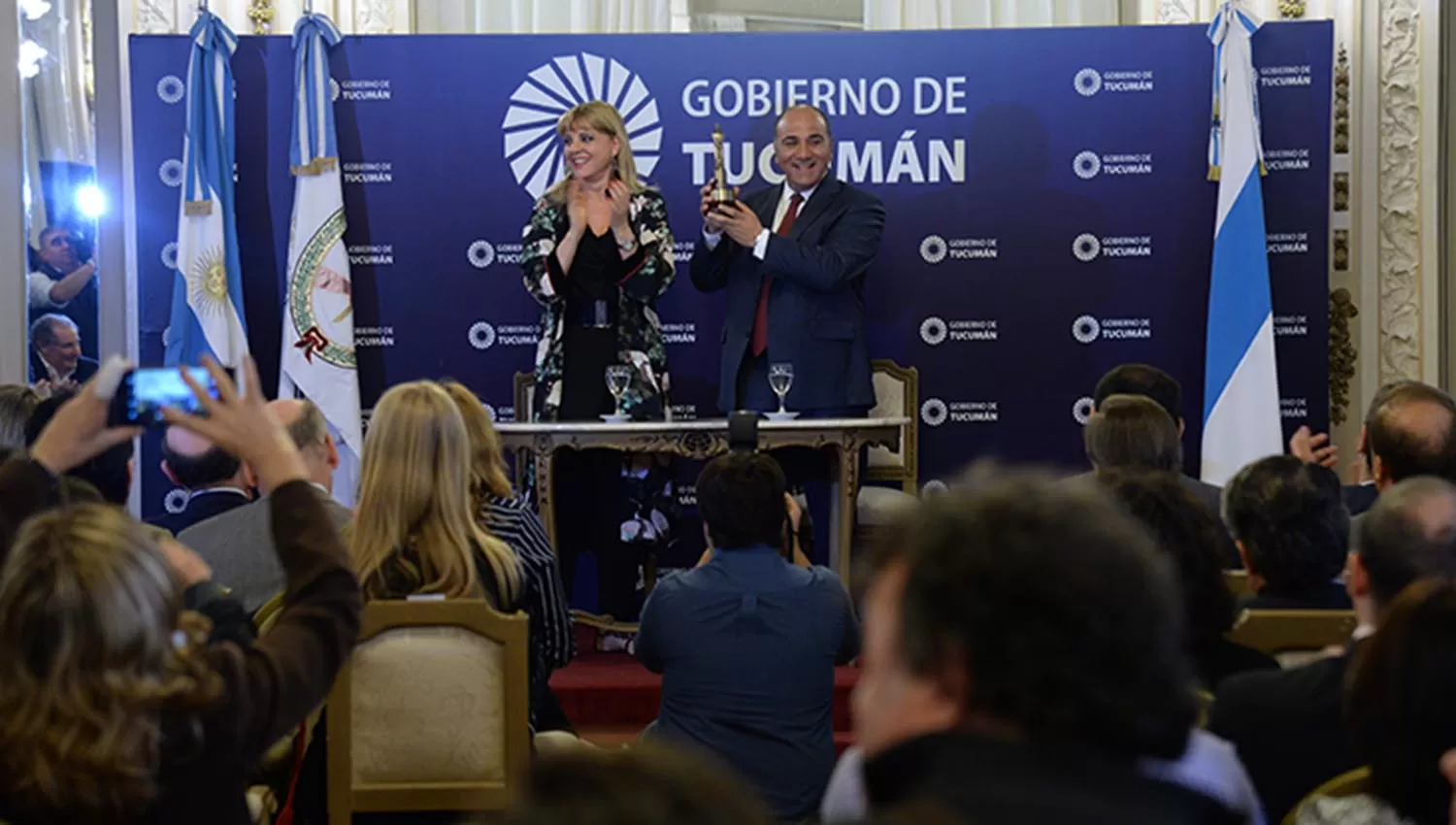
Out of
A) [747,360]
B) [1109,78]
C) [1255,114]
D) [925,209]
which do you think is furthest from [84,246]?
[1255,114]

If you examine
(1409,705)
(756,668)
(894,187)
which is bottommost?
(756,668)

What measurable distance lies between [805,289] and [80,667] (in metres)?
4.40

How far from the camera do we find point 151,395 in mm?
2102

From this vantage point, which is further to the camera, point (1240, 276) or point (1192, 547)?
point (1240, 276)

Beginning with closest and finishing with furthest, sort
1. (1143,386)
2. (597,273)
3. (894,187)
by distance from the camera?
(1143,386) < (597,273) < (894,187)

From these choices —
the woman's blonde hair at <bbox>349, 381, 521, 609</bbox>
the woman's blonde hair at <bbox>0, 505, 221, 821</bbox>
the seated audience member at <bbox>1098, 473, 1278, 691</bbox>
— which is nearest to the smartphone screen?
the woman's blonde hair at <bbox>0, 505, 221, 821</bbox>

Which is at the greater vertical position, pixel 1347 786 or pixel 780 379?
pixel 780 379

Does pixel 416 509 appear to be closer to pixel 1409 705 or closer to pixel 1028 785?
pixel 1409 705

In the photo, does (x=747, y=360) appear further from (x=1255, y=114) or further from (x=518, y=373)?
(x=1255, y=114)

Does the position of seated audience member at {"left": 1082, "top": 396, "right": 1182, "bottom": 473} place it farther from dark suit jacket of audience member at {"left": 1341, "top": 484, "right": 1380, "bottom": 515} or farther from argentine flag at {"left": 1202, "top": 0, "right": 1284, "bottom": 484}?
argentine flag at {"left": 1202, "top": 0, "right": 1284, "bottom": 484}

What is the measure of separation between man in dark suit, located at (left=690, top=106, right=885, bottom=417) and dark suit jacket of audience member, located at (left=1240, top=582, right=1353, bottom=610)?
3171 mm

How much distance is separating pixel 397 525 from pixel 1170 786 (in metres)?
2.31

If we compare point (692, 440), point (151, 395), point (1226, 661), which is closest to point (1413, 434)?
point (1226, 661)

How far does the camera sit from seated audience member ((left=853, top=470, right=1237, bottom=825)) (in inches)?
43.4
